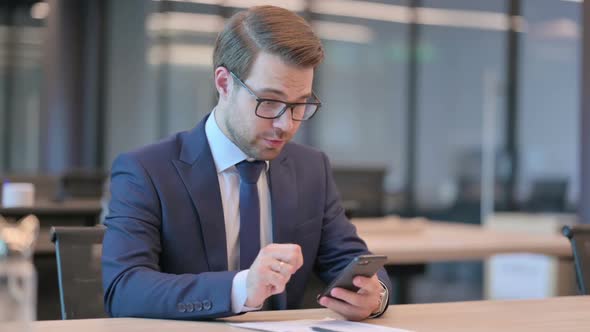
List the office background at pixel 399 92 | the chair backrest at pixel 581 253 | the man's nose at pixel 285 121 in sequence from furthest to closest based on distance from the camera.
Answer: the office background at pixel 399 92, the chair backrest at pixel 581 253, the man's nose at pixel 285 121

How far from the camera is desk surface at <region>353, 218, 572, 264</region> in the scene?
3973 mm

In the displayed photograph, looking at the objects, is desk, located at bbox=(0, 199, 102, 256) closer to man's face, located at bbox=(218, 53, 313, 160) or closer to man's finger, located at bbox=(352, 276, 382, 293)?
man's face, located at bbox=(218, 53, 313, 160)

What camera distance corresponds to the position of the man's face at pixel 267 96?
82.2 inches

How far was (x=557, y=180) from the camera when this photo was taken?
9367 mm

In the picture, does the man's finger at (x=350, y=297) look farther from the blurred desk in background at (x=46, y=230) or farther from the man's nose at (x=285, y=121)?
the blurred desk in background at (x=46, y=230)

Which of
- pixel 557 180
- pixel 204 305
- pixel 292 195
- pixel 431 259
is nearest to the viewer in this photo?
pixel 204 305

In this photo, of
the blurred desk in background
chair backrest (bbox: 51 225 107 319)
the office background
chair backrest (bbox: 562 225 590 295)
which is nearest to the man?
chair backrest (bbox: 51 225 107 319)

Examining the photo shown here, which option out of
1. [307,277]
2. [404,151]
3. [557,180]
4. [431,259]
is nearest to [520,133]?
[557,180]

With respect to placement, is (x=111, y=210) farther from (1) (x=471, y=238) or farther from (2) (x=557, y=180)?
(2) (x=557, y=180)

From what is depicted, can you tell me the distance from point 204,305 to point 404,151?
8479mm

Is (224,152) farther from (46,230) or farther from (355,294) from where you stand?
(46,230)

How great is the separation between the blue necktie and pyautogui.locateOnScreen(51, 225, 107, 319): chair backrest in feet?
1.35

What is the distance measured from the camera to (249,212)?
2.21 metres

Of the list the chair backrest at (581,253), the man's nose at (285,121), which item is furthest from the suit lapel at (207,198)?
the chair backrest at (581,253)
